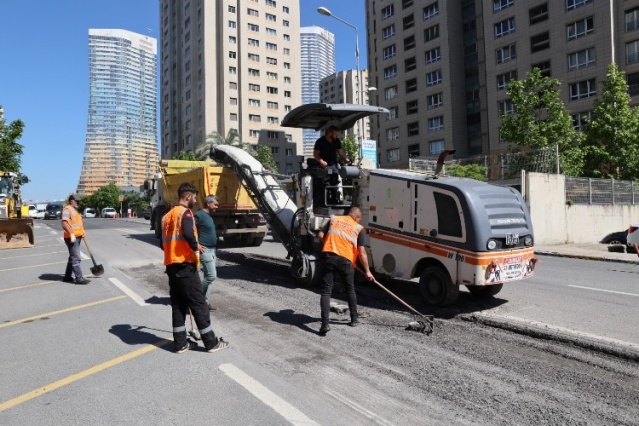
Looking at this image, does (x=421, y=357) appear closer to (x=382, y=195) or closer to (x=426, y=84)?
(x=382, y=195)

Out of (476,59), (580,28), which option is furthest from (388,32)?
(580,28)

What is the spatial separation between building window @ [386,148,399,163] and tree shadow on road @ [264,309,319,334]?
50163 millimetres

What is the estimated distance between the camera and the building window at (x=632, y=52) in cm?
3505

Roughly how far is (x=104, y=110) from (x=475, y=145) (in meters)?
141

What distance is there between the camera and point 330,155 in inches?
372

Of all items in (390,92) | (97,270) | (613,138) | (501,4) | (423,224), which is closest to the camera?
(423,224)

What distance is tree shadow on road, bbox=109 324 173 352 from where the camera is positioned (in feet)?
17.9

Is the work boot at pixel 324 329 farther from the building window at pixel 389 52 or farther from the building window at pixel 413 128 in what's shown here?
the building window at pixel 389 52

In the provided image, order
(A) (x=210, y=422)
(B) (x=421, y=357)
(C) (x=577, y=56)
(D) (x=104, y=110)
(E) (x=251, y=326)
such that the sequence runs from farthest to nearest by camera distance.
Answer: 1. (D) (x=104, y=110)
2. (C) (x=577, y=56)
3. (E) (x=251, y=326)
4. (B) (x=421, y=357)
5. (A) (x=210, y=422)

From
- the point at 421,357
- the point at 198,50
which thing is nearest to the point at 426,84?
the point at 198,50

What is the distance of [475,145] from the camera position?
163ft

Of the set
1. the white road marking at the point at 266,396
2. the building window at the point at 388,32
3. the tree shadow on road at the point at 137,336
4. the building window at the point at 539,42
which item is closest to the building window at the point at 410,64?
the building window at the point at 388,32

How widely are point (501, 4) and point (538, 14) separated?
14.4 ft

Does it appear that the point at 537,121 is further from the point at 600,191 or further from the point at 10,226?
the point at 10,226
